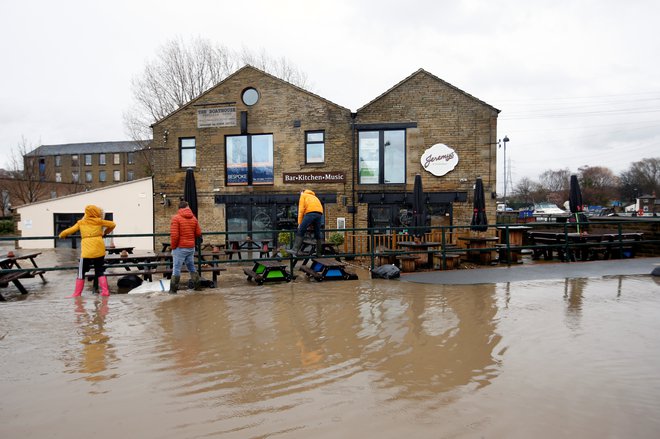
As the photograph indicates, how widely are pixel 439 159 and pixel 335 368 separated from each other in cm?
1369

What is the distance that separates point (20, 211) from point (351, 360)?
21938mm

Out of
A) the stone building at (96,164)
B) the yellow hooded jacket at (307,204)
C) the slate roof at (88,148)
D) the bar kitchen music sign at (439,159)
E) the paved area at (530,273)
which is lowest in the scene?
the paved area at (530,273)

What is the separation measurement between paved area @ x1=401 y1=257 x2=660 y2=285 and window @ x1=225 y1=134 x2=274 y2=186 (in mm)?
9481

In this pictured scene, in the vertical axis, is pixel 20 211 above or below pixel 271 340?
above

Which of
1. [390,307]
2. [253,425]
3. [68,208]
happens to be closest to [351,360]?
[253,425]

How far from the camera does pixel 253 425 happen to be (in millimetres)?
2969

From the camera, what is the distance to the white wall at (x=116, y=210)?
62.8 feet

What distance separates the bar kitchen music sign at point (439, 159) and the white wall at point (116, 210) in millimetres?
11390

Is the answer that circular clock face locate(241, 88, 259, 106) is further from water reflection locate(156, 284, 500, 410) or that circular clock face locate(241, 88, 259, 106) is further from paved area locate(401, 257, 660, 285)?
water reflection locate(156, 284, 500, 410)

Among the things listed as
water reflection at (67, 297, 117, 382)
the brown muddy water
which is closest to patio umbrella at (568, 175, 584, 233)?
the brown muddy water

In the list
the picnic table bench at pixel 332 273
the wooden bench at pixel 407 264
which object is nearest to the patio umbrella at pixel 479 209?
the wooden bench at pixel 407 264

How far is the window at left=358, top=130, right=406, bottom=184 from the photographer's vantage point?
16.9 meters

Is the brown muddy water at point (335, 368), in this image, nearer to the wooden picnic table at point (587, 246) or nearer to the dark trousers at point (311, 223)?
the dark trousers at point (311, 223)

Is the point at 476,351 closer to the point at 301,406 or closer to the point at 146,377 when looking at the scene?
the point at 301,406
